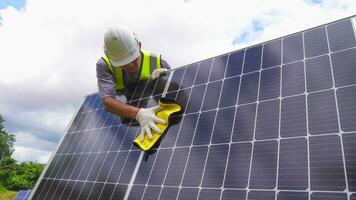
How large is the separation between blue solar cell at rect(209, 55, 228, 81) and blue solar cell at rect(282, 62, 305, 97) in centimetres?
157

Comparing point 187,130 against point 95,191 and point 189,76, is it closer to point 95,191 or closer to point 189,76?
point 189,76

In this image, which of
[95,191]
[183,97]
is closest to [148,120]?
[183,97]

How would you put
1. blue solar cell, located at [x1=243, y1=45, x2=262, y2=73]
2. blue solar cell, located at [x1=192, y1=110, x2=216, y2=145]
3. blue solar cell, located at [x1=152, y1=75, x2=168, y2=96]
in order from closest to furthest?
blue solar cell, located at [x1=192, y1=110, x2=216, y2=145] < blue solar cell, located at [x1=243, y1=45, x2=262, y2=73] < blue solar cell, located at [x1=152, y1=75, x2=168, y2=96]

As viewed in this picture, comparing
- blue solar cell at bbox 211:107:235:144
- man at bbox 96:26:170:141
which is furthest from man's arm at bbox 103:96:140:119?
blue solar cell at bbox 211:107:235:144

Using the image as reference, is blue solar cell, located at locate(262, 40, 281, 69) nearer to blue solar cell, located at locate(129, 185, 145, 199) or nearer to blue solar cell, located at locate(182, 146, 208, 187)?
blue solar cell, located at locate(182, 146, 208, 187)

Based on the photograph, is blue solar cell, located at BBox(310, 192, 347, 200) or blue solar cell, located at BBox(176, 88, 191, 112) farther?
blue solar cell, located at BBox(176, 88, 191, 112)

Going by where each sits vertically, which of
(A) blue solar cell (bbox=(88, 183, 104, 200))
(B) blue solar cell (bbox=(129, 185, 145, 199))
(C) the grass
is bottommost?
(C) the grass

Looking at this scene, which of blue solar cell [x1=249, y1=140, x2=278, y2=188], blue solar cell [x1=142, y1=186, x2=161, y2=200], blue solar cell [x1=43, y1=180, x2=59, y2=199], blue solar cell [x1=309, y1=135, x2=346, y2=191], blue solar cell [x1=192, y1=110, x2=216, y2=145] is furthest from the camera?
blue solar cell [x1=43, y1=180, x2=59, y2=199]

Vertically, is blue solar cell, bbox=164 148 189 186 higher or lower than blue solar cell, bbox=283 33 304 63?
lower

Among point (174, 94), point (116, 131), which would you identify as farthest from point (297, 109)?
point (116, 131)

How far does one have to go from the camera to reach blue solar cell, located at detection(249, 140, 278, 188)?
16.4ft

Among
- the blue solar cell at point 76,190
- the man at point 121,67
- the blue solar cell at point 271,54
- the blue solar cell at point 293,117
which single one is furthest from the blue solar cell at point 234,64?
the blue solar cell at point 76,190

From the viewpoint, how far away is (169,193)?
6008mm

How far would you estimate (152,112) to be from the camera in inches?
302
